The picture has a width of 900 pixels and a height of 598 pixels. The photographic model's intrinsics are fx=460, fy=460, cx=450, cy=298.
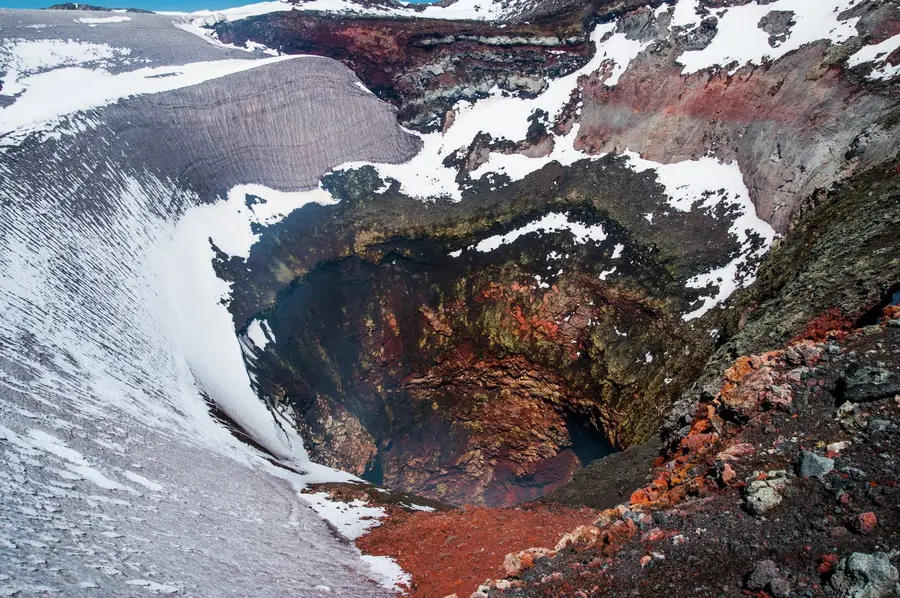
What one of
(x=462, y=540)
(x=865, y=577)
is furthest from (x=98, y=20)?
(x=865, y=577)

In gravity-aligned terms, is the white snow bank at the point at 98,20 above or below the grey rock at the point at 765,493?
above

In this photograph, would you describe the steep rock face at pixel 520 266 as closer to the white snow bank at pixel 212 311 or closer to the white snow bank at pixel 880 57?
the white snow bank at pixel 212 311

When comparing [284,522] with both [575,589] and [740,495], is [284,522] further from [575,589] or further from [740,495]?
[740,495]

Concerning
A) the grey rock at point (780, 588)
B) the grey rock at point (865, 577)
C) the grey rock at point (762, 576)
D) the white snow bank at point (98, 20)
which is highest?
the white snow bank at point (98, 20)

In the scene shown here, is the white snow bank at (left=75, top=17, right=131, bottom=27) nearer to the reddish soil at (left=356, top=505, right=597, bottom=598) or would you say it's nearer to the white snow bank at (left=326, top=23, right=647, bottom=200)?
the white snow bank at (left=326, top=23, right=647, bottom=200)

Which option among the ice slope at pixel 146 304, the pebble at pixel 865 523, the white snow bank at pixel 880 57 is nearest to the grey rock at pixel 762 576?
the pebble at pixel 865 523

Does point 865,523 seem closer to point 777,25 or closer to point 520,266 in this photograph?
point 520,266

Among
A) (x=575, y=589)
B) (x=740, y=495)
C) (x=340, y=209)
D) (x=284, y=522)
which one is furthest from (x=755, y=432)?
(x=340, y=209)
